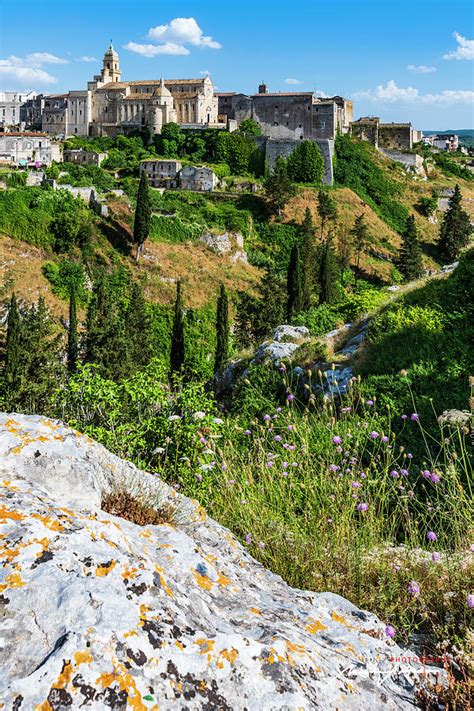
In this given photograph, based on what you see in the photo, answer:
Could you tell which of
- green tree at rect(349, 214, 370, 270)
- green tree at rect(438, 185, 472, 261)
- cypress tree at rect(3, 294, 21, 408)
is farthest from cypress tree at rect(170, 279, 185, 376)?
green tree at rect(438, 185, 472, 261)

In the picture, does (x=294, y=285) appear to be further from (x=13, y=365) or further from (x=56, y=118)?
(x=56, y=118)

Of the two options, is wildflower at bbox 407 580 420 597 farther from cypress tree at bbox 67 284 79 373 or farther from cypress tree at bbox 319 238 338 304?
cypress tree at bbox 319 238 338 304

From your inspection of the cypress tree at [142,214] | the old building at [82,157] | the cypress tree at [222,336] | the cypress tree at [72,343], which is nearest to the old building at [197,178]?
the old building at [82,157]

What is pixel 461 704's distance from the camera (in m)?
2.15

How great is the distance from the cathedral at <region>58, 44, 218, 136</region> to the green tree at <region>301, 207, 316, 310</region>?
27.3 meters

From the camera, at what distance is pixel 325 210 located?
169 feet

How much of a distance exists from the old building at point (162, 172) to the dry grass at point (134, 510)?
5389cm

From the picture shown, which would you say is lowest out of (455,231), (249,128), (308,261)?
(308,261)

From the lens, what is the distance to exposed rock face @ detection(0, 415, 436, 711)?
1.81m

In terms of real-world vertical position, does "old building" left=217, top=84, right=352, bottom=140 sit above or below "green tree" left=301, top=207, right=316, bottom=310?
above

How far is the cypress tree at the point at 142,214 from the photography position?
40.4 meters

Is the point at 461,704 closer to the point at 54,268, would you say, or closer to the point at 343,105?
the point at 54,268

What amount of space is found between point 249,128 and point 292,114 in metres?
5.84

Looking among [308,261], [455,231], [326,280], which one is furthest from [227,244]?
[455,231]
